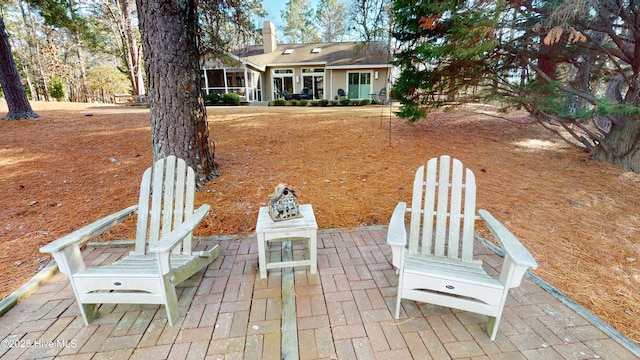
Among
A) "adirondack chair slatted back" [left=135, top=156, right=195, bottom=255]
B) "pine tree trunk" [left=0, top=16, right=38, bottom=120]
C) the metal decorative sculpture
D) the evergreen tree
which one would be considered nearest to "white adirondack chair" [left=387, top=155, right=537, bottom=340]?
the metal decorative sculpture

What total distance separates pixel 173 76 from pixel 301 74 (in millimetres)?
14541

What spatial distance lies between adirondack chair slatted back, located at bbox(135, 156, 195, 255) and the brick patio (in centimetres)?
52

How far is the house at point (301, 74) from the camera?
15.5 metres

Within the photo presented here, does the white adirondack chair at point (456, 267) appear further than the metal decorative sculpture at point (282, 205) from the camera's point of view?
No

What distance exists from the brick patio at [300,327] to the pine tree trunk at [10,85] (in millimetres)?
8458

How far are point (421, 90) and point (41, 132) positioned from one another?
8.62 meters

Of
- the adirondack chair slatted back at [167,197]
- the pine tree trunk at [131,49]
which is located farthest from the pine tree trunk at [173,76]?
the pine tree trunk at [131,49]

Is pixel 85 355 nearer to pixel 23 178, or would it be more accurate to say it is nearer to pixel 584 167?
pixel 23 178

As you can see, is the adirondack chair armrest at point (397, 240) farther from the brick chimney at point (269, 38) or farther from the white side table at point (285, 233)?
the brick chimney at point (269, 38)

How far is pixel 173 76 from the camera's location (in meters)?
3.17

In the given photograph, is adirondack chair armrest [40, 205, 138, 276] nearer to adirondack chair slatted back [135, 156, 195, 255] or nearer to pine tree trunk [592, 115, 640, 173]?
adirondack chair slatted back [135, 156, 195, 255]

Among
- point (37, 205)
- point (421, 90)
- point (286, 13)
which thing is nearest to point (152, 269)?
point (37, 205)

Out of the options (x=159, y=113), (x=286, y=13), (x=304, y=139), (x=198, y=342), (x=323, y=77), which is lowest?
(x=198, y=342)

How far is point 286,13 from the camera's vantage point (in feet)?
82.3
